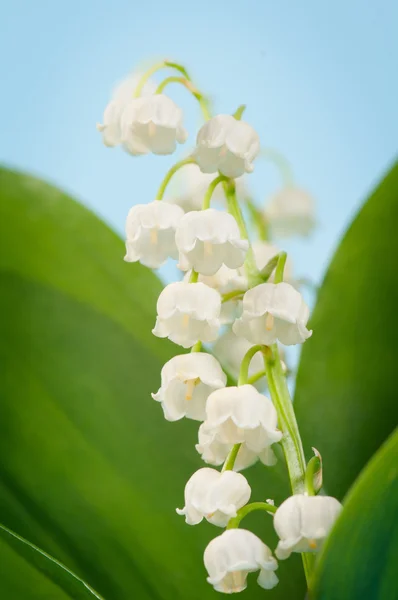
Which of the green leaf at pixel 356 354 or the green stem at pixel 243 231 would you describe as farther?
the green leaf at pixel 356 354

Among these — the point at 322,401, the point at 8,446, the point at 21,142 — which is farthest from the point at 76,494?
the point at 21,142

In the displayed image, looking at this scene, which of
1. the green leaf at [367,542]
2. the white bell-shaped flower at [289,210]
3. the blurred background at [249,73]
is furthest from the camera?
the blurred background at [249,73]

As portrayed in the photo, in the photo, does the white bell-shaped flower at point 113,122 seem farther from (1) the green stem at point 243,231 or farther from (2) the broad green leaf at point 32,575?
(2) the broad green leaf at point 32,575

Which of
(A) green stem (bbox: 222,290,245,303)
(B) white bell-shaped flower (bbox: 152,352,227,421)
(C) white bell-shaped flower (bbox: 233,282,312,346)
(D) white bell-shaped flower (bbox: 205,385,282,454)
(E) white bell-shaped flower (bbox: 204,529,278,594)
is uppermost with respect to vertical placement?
(A) green stem (bbox: 222,290,245,303)

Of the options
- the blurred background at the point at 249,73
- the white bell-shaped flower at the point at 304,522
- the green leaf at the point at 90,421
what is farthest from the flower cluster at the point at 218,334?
the blurred background at the point at 249,73

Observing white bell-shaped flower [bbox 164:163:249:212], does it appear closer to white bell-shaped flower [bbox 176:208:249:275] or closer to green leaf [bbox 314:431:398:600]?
white bell-shaped flower [bbox 176:208:249:275]

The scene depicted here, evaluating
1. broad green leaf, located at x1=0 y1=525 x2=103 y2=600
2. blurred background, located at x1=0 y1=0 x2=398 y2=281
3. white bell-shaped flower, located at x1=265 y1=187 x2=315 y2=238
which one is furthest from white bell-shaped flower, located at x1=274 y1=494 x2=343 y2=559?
blurred background, located at x1=0 y1=0 x2=398 y2=281

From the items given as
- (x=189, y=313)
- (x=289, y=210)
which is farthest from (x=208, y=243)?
(x=289, y=210)
